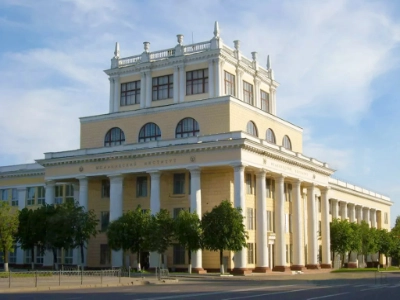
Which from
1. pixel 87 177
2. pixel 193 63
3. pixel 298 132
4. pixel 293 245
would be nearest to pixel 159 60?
pixel 193 63

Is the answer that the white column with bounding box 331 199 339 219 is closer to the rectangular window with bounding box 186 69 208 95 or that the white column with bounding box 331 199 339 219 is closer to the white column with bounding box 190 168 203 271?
the rectangular window with bounding box 186 69 208 95

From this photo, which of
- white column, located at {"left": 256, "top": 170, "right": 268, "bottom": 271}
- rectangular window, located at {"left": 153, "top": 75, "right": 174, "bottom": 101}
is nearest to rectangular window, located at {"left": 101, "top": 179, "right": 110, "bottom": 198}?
rectangular window, located at {"left": 153, "top": 75, "right": 174, "bottom": 101}

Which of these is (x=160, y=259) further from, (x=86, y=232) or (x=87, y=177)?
(x=87, y=177)

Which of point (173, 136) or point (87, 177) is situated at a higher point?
point (173, 136)

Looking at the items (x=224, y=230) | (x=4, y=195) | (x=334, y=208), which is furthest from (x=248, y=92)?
(x=4, y=195)

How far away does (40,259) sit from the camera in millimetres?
71000

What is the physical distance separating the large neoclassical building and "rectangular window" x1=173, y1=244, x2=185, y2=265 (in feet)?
0.45

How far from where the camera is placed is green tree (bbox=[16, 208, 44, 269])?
199 ft

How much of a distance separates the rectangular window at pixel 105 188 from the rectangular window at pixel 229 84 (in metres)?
15.6

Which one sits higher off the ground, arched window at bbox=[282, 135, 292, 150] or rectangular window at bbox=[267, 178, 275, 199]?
arched window at bbox=[282, 135, 292, 150]

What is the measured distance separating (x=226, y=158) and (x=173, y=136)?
Result: 347 inches

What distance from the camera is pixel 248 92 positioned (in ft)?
226

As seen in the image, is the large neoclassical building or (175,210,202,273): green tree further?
the large neoclassical building

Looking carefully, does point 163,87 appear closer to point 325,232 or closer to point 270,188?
point 270,188
